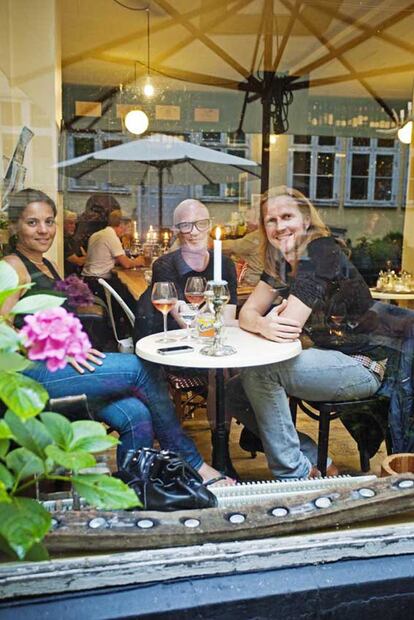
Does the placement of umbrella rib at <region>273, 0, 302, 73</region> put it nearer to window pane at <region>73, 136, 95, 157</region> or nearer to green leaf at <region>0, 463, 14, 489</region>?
window pane at <region>73, 136, 95, 157</region>

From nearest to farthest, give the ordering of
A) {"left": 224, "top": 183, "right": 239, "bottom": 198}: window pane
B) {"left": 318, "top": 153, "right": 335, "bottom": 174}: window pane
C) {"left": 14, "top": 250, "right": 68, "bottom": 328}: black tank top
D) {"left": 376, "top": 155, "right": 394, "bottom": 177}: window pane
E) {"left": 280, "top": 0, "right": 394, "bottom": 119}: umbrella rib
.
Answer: {"left": 14, "top": 250, "right": 68, "bottom": 328}: black tank top, {"left": 280, "top": 0, "right": 394, "bottom": 119}: umbrella rib, {"left": 224, "top": 183, "right": 239, "bottom": 198}: window pane, {"left": 376, "top": 155, "right": 394, "bottom": 177}: window pane, {"left": 318, "top": 153, "right": 335, "bottom": 174}: window pane

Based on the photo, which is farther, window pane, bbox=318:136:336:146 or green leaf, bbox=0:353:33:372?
window pane, bbox=318:136:336:146

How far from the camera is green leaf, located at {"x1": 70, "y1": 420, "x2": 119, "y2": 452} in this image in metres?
0.86

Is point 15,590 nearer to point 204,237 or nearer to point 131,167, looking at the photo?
point 204,237

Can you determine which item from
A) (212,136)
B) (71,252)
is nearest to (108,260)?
(71,252)

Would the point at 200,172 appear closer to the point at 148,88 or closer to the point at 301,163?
the point at 148,88

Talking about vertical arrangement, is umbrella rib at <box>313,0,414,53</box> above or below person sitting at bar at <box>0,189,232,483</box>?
above

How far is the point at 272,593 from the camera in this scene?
117cm

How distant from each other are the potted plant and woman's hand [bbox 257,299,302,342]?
1.33m

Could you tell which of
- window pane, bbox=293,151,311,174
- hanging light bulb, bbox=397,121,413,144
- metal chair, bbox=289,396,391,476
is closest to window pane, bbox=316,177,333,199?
window pane, bbox=293,151,311,174

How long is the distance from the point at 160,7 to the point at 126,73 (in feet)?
6.11

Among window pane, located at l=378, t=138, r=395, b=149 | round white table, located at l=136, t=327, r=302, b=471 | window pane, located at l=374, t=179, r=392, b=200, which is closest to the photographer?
round white table, located at l=136, t=327, r=302, b=471

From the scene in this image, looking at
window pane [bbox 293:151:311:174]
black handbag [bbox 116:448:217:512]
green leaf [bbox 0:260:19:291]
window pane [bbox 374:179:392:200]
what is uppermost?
window pane [bbox 293:151:311:174]

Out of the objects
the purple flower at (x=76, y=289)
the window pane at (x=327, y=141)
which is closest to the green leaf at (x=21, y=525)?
the purple flower at (x=76, y=289)
